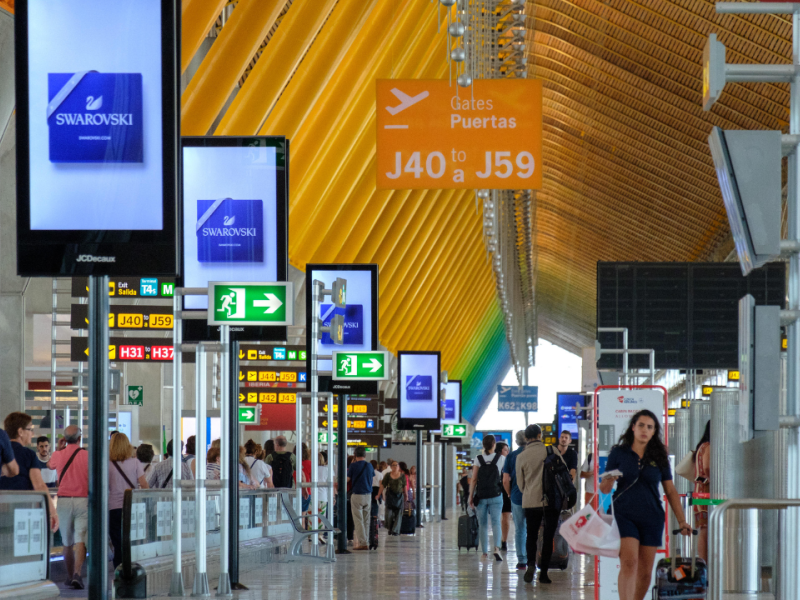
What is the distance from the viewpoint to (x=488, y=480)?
16.7 metres

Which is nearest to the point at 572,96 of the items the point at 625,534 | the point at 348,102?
the point at 348,102

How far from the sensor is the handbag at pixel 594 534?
7.88 metres

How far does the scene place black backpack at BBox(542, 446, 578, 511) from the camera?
13422 mm

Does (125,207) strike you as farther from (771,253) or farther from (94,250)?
(771,253)

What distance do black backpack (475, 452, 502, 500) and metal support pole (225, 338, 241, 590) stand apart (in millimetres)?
5450

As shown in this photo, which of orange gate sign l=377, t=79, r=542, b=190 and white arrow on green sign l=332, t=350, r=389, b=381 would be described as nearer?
orange gate sign l=377, t=79, r=542, b=190

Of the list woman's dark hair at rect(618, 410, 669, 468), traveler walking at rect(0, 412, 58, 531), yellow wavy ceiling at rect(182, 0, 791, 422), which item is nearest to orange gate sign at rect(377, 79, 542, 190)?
traveler walking at rect(0, 412, 58, 531)

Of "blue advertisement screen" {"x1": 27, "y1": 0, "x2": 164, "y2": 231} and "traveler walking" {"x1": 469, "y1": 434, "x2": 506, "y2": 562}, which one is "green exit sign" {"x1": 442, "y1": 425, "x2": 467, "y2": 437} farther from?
"blue advertisement screen" {"x1": 27, "y1": 0, "x2": 164, "y2": 231}

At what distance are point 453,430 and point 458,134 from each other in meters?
29.4

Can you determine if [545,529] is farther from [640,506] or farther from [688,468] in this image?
[640,506]

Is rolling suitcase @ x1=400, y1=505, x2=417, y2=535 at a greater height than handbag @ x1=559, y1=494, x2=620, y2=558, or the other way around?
handbag @ x1=559, y1=494, x2=620, y2=558

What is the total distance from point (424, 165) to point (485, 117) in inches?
31.7

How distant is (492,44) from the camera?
1955 cm

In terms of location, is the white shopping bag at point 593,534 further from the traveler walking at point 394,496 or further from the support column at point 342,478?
the traveler walking at point 394,496
